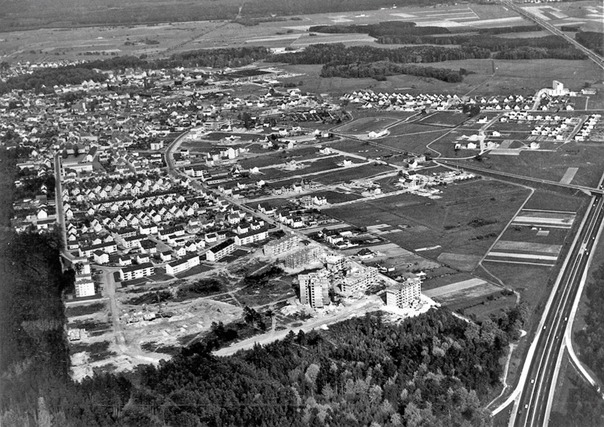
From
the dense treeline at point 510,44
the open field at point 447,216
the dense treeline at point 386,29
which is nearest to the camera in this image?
the open field at point 447,216

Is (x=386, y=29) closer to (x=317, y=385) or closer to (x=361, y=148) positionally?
(x=361, y=148)

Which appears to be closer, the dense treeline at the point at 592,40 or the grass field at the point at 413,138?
the grass field at the point at 413,138

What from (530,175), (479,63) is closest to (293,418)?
(530,175)

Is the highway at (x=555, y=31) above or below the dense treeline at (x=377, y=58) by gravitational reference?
above

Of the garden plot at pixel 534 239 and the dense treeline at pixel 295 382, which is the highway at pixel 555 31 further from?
the dense treeline at pixel 295 382

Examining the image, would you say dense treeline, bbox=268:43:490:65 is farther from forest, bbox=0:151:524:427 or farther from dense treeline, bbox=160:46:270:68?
forest, bbox=0:151:524:427

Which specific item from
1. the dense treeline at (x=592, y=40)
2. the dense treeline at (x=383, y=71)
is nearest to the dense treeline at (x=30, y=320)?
the dense treeline at (x=383, y=71)

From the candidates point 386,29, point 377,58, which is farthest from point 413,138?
point 386,29

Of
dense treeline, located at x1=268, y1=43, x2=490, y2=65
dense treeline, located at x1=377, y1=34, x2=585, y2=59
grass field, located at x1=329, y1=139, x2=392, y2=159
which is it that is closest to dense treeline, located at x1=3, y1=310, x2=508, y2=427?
A: grass field, located at x1=329, y1=139, x2=392, y2=159
